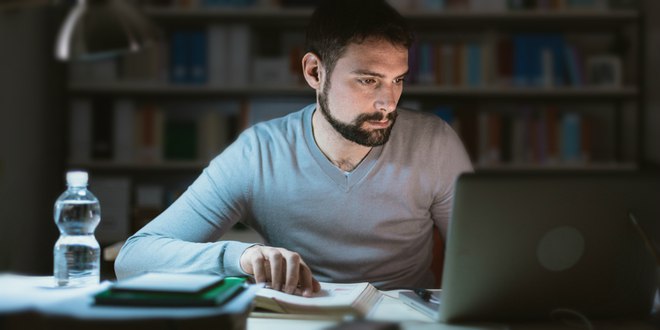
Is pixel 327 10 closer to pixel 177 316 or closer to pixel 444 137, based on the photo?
pixel 444 137

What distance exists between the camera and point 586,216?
1024mm

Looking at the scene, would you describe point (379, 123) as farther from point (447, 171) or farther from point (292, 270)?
point (292, 270)

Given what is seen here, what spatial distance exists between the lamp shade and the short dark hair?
434 mm

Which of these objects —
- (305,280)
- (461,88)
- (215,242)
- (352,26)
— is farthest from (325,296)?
(461,88)

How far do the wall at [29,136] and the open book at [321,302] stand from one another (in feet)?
6.09

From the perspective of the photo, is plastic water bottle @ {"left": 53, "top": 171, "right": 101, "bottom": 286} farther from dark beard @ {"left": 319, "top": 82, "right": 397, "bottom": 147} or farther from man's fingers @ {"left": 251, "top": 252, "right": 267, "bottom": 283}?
dark beard @ {"left": 319, "top": 82, "right": 397, "bottom": 147}

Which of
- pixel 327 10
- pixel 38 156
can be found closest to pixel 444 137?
pixel 327 10

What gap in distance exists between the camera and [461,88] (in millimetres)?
3312

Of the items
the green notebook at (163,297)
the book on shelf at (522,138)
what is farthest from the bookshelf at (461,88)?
the green notebook at (163,297)

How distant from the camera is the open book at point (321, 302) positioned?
1136mm

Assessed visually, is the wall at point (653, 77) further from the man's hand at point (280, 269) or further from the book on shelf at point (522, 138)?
the man's hand at point (280, 269)

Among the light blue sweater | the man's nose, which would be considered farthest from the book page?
the man's nose

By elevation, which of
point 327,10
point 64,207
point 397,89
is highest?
point 327,10

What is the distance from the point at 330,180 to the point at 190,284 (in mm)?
693
